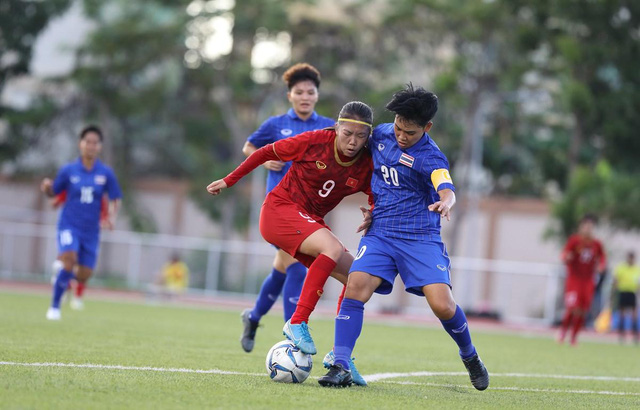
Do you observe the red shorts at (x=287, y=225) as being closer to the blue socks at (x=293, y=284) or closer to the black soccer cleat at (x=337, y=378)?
the black soccer cleat at (x=337, y=378)

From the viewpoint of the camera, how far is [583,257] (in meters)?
16.0

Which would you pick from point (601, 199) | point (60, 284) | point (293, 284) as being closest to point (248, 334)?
point (293, 284)

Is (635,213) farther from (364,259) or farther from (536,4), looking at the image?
(364,259)

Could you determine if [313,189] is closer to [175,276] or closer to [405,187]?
[405,187]

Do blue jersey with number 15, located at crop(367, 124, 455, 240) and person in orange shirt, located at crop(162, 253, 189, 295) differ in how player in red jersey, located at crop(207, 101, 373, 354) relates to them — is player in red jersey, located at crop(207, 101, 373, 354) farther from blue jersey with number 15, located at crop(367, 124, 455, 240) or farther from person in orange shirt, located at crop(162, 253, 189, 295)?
person in orange shirt, located at crop(162, 253, 189, 295)

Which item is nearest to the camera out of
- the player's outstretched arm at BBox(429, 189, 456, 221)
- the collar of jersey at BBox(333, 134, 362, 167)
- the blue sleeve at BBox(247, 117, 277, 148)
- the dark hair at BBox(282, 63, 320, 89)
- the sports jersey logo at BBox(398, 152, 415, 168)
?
the player's outstretched arm at BBox(429, 189, 456, 221)

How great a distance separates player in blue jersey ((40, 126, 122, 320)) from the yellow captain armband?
6.99 meters

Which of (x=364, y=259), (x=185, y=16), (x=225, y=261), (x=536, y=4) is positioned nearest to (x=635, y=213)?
(x=536, y=4)

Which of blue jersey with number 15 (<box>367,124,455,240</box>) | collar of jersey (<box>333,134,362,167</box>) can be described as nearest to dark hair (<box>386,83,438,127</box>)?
blue jersey with number 15 (<box>367,124,455,240</box>)

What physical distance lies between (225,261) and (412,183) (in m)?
23.2

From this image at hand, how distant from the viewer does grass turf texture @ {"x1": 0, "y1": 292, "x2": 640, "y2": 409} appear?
5805 millimetres

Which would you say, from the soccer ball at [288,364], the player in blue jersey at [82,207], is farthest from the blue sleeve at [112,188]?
the soccer ball at [288,364]

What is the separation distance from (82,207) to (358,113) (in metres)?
6.88

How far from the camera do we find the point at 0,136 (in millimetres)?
33156
